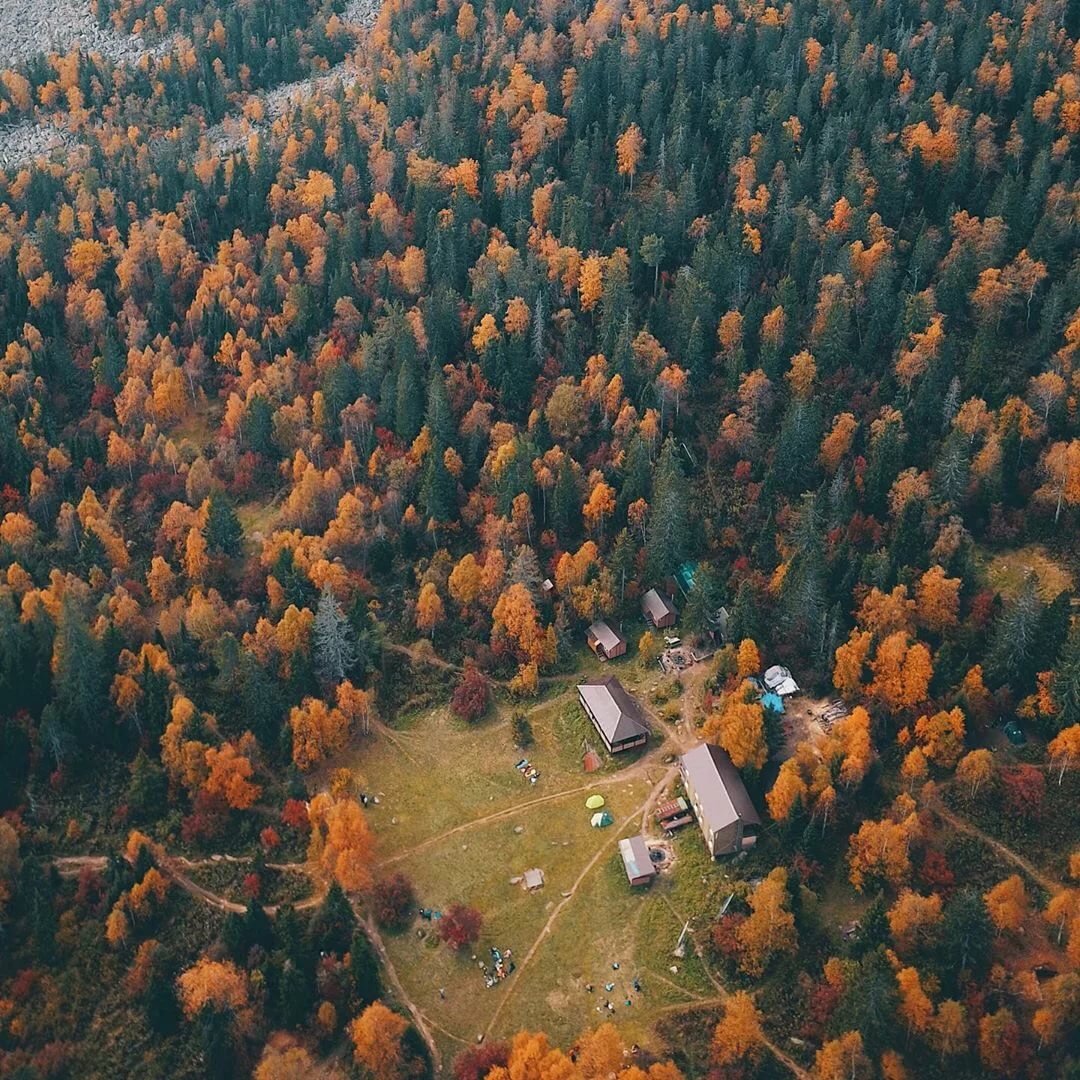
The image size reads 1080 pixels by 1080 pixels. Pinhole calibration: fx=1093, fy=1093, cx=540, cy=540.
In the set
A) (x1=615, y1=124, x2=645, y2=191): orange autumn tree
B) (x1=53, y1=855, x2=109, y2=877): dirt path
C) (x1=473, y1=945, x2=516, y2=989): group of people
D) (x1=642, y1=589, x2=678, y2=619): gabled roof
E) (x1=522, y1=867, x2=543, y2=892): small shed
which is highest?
(x1=615, y1=124, x2=645, y2=191): orange autumn tree

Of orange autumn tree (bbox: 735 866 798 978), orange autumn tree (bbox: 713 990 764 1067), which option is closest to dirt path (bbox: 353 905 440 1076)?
orange autumn tree (bbox: 713 990 764 1067)

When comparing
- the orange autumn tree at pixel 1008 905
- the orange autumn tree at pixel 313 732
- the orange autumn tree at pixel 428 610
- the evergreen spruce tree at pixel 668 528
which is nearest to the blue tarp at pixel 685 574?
the evergreen spruce tree at pixel 668 528

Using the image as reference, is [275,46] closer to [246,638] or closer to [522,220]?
[522,220]

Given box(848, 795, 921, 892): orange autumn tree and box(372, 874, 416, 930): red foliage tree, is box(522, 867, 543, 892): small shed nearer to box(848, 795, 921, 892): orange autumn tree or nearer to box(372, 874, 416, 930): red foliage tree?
box(372, 874, 416, 930): red foliage tree

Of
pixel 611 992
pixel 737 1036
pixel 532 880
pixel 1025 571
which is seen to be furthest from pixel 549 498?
pixel 737 1036

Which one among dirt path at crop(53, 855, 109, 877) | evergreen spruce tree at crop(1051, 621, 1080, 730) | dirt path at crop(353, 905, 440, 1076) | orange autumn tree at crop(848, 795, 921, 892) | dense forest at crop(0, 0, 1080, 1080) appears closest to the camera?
dirt path at crop(353, 905, 440, 1076)

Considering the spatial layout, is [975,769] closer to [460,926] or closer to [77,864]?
[460,926]

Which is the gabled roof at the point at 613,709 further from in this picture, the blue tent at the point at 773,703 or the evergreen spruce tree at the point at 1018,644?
the evergreen spruce tree at the point at 1018,644
